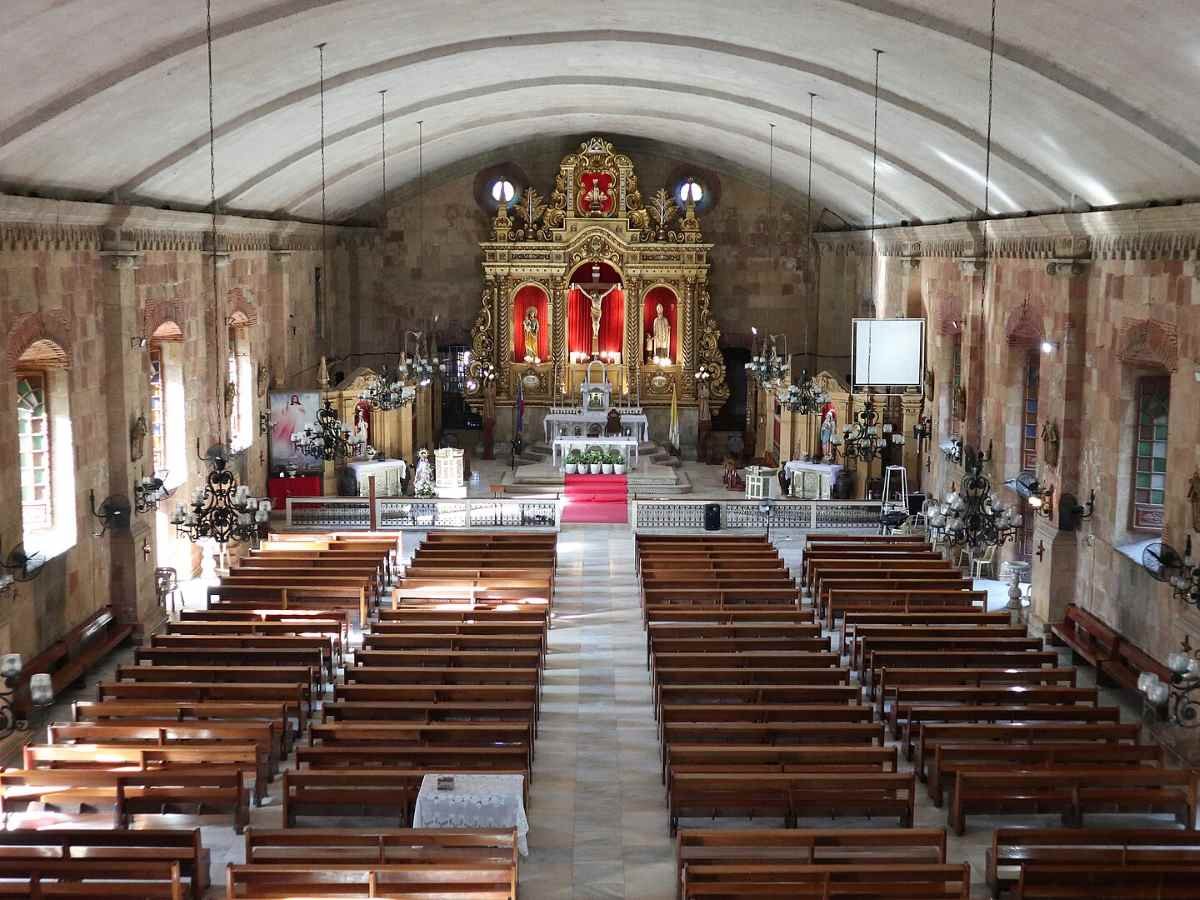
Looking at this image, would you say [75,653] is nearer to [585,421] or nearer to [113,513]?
[113,513]

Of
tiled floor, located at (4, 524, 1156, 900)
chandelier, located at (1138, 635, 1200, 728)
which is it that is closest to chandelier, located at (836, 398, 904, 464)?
tiled floor, located at (4, 524, 1156, 900)

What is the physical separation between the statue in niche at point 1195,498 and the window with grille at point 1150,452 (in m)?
2.89

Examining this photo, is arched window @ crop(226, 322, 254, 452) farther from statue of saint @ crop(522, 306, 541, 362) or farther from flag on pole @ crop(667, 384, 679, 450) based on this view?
flag on pole @ crop(667, 384, 679, 450)

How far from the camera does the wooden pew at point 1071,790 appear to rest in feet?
46.1

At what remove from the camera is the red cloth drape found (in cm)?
3844

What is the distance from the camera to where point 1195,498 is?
16609 mm

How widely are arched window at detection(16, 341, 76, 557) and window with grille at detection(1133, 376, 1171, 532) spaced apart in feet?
47.3

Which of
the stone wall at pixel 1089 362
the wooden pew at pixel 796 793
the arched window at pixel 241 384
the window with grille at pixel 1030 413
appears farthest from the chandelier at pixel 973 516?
the arched window at pixel 241 384

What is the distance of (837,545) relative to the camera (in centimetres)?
2497

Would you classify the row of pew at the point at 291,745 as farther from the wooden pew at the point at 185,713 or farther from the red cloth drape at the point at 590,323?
the red cloth drape at the point at 590,323

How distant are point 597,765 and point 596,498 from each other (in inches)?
643

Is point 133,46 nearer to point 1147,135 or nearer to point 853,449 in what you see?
point 1147,135

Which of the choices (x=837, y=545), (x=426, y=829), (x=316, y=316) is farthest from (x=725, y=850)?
(x=316, y=316)

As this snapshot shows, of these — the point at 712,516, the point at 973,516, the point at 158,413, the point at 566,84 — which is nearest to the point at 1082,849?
the point at 973,516
